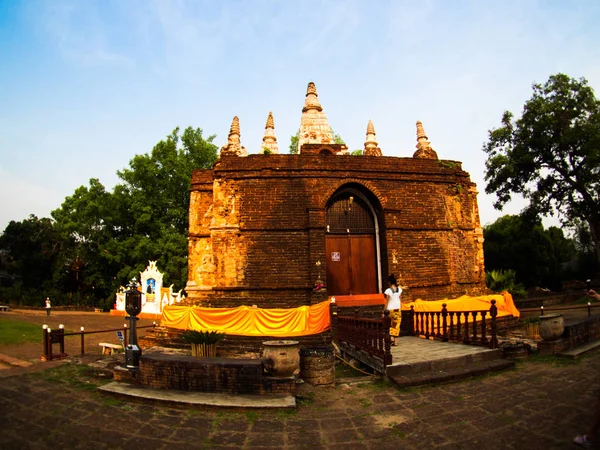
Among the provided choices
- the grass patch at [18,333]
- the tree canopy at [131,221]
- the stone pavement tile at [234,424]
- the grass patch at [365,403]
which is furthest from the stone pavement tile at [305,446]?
the tree canopy at [131,221]

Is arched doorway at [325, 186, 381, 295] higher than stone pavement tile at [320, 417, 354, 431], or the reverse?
arched doorway at [325, 186, 381, 295]

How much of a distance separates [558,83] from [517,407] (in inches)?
998

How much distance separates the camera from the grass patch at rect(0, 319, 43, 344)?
1353 centimetres

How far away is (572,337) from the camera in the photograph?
816cm

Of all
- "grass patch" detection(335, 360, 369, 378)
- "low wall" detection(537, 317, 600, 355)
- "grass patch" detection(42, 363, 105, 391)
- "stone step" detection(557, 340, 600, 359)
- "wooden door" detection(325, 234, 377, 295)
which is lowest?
"grass patch" detection(335, 360, 369, 378)

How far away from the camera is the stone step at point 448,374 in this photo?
21.4 feet

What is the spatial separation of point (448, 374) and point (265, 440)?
343cm

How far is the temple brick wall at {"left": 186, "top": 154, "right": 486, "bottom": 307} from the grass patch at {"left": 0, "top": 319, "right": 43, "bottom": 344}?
19.1 feet

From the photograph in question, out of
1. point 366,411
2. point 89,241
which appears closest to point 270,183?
point 366,411

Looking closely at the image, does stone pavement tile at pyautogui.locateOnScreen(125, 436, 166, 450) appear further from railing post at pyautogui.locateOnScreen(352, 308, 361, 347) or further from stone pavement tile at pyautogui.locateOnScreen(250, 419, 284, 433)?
railing post at pyautogui.locateOnScreen(352, 308, 361, 347)

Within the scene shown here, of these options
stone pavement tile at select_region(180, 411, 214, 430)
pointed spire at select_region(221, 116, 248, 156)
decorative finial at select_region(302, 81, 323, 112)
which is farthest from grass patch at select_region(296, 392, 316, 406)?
decorative finial at select_region(302, 81, 323, 112)

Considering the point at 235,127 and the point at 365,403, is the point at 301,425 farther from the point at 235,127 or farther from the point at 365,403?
the point at 235,127

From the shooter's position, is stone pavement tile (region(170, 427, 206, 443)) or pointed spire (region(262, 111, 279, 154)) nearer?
stone pavement tile (region(170, 427, 206, 443))

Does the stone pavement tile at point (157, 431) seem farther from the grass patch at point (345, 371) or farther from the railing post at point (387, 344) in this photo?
the grass patch at point (345, 371)
